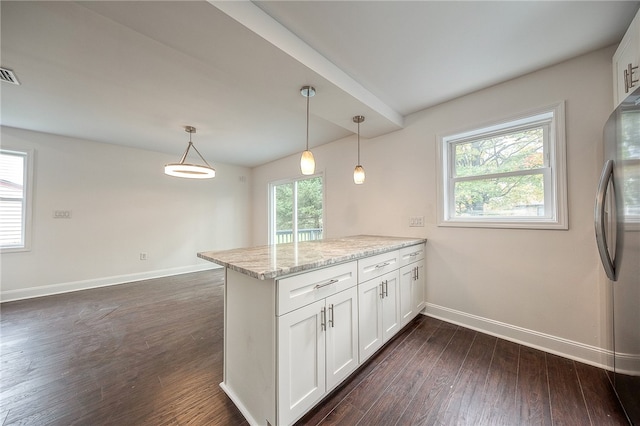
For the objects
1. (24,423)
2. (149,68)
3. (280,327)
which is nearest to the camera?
(280,327)

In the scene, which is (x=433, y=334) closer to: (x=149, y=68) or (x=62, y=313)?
(x=149, y=68)

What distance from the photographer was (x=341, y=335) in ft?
4.99

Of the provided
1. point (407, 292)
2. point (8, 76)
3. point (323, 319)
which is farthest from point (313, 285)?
point (8, 76)

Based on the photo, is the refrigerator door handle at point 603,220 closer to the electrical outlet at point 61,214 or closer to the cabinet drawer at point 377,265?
the cabinet drawer at point 377,265

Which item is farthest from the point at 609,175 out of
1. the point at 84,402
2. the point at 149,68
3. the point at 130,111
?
the point at 130,111

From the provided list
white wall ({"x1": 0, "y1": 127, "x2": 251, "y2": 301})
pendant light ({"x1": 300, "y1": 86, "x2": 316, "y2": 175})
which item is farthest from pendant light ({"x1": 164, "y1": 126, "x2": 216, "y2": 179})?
white wall ({"x1": 0, "y1": 127, "x2": 251, "y2": 301})

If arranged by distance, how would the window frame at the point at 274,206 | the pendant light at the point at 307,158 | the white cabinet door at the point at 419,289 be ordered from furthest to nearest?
1. the window frame at the point at 274,206
2. the white cabinet door at the point at 419,289
3. the pendant light at the point at 307,158

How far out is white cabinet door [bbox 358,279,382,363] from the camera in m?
1.69

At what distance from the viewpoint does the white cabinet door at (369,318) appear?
169 centimetres

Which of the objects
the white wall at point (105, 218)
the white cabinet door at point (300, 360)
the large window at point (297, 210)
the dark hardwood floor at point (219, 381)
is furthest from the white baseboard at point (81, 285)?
the white cabinet door at point (300, 360)

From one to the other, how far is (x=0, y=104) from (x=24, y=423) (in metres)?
3.33

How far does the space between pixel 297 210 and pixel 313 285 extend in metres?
3.45

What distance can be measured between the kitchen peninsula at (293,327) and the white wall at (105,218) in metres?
3.72

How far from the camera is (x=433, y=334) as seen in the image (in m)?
2.23
